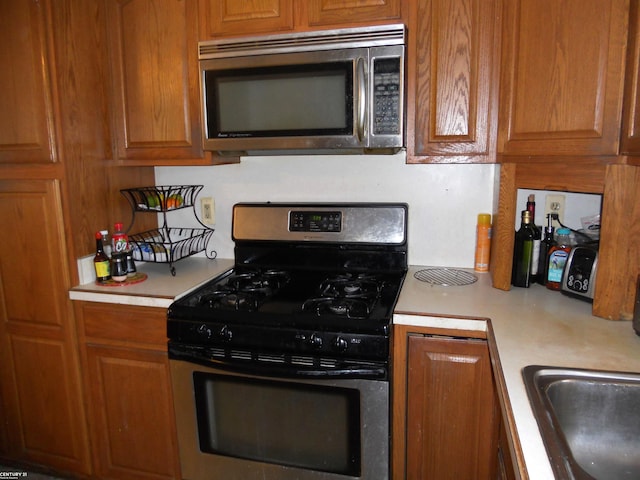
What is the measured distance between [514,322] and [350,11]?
118 centimetres

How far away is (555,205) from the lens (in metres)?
1.91

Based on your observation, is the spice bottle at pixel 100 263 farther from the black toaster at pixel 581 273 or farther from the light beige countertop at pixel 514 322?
the black toaster at pixel 581 273

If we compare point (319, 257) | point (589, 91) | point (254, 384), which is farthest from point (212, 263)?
point (589, 91)

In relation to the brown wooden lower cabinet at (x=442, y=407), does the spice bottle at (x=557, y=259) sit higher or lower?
higher

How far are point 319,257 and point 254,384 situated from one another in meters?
0.64

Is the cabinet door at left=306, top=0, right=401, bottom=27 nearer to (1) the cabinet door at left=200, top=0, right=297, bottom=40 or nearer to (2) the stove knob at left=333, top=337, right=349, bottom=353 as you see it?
(1) the cabinet door at left=200, top=0, right=297, bottom=40

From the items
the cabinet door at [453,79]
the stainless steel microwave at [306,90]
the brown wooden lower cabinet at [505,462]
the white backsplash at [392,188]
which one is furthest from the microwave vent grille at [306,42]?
the brown wooden lower cabinet at [505,462]

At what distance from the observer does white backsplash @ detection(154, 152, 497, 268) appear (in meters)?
2.00

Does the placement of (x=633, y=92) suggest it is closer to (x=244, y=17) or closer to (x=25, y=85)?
(x=244, y=17)

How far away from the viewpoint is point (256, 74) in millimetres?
1746

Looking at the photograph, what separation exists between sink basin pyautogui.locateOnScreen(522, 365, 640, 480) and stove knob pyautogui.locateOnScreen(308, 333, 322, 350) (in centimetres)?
64

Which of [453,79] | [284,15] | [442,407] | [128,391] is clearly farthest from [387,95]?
[128,391]

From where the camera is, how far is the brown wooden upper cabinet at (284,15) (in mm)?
1666

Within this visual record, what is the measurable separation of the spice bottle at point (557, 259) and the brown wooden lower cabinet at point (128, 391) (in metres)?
1.41
